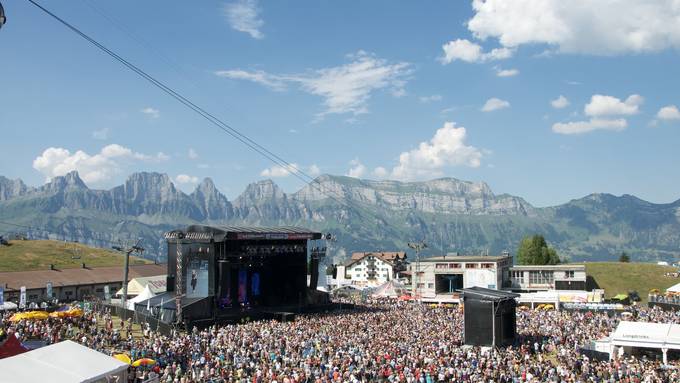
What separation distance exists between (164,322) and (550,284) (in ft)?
179

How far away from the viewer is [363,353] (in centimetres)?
2855

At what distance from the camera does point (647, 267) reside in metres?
87.6

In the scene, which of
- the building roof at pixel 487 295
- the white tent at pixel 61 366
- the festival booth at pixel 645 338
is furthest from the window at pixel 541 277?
the white tent at pixel 61 366

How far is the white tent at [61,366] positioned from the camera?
1545 centimetres

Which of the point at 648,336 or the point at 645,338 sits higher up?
the point at 648,336

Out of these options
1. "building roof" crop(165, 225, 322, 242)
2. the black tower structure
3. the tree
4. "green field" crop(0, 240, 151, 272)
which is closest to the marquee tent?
"building roof" crop(165, 225, 322, 242)

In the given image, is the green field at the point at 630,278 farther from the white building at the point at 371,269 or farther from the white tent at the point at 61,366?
the white tent at the point at 61,366

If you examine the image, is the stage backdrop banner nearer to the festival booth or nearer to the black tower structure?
the black tower structure

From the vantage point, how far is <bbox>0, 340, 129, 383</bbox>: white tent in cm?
1545

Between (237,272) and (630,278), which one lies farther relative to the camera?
(630,278)

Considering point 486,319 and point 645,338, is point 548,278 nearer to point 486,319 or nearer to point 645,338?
point 486,319

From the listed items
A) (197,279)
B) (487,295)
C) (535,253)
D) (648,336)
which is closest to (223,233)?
(197,279)

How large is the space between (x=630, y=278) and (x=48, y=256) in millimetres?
87782

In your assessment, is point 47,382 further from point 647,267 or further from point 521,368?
point 647,267
